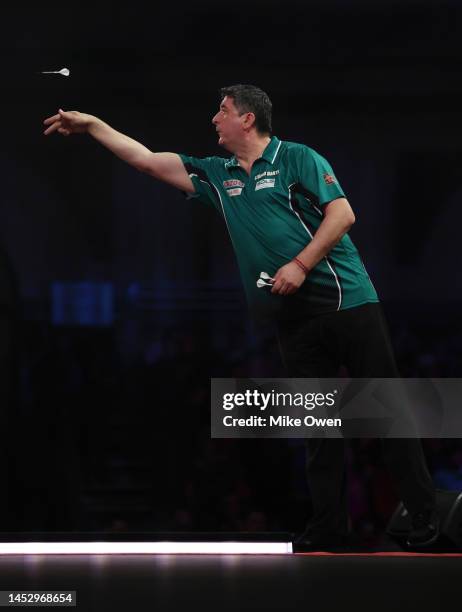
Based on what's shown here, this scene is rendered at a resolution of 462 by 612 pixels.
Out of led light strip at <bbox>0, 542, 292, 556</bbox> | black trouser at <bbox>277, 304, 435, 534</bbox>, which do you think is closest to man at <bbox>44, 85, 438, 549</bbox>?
black trouser at <bbox>277, 304, 435, 534</bbox>

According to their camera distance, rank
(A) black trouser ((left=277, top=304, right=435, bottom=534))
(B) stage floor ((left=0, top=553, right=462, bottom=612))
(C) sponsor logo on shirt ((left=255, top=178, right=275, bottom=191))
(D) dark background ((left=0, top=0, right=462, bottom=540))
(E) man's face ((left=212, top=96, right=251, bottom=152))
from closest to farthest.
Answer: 1. (B) stage floor ((left=0, top=553, right=462, bottom=612))
2. (A) black trouser ((left=277, top=304, right=435, bottom=534))
3. (C) sponsor logo on shirt ((left=255, top=178, right=275, bottom=191))
4. (E) man's face ((left=212, top=96, right=251, bottom=152))
5. (D) dark background ((left=0, top=0, right=462, bottom=540))

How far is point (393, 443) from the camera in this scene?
9.81ft

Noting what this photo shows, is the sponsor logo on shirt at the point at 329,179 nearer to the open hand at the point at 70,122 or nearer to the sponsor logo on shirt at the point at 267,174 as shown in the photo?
the sponsor logo on shirt at the point at 267,174

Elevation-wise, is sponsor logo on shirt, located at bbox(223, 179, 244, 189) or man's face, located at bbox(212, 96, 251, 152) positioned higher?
man's face, located at bbox(212, 96, 251, 152)

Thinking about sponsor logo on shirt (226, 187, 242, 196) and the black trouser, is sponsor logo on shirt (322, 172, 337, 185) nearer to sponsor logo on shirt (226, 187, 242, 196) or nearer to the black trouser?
sponsor logo on shirt (226, 187, 242, 196)

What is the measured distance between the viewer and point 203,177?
10.9 ft

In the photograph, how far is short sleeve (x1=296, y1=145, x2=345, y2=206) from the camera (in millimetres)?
3064

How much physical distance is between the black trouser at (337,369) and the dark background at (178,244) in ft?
0.85

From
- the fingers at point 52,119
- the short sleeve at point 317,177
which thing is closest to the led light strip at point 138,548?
the short sleeve at point 317,177

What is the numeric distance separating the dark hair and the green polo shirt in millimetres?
67

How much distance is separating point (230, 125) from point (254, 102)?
11 centimetres

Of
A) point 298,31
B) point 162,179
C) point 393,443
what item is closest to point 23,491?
point 162,179

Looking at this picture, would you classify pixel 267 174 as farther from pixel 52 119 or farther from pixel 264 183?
pixel 52 119

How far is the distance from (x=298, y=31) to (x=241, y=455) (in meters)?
1.75
